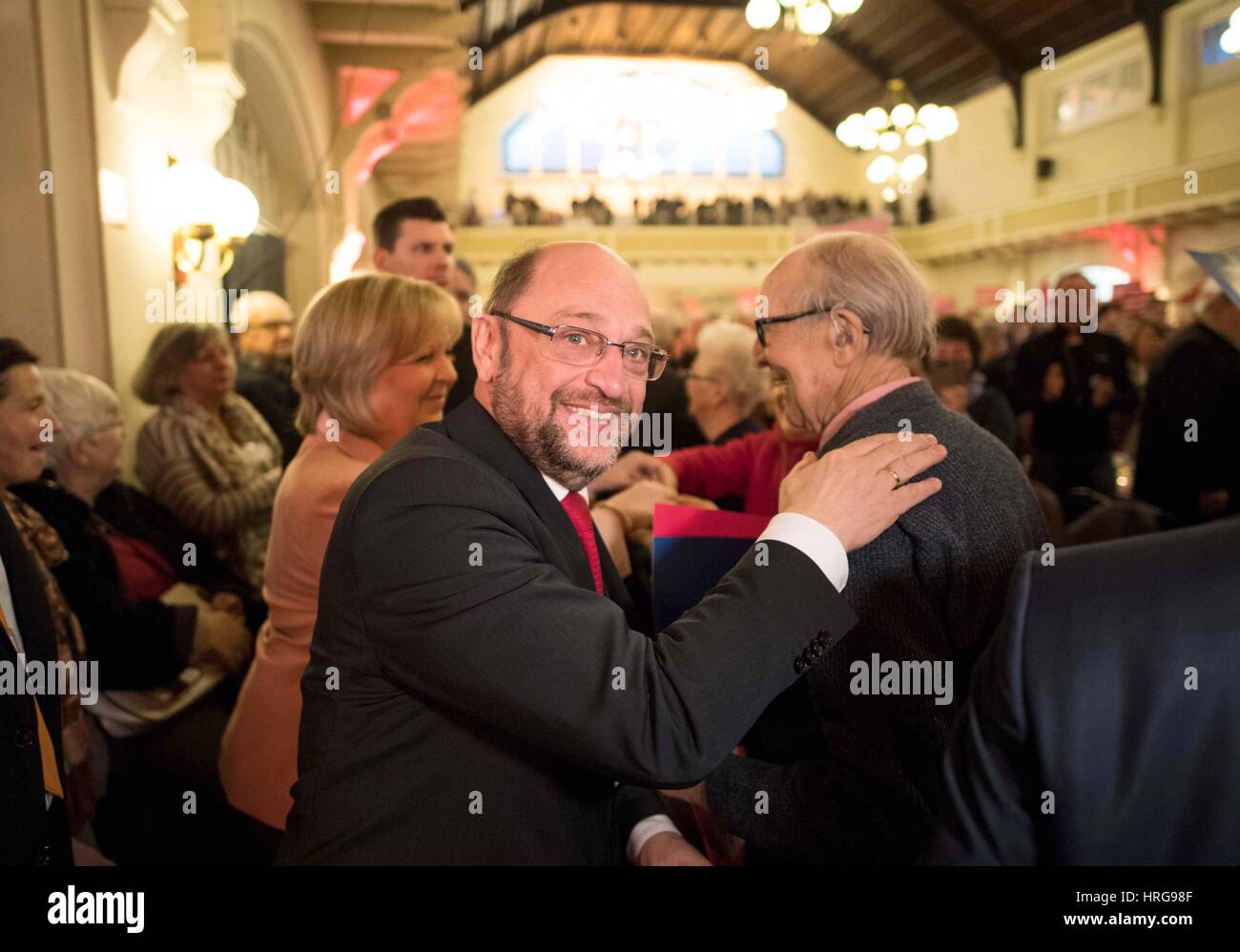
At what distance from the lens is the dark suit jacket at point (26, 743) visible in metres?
1.49

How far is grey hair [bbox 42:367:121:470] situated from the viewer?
2717 mm

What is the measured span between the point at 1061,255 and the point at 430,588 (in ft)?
55.7

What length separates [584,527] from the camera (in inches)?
57.1

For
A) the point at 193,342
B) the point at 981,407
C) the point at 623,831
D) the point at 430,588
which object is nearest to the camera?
the point at 430,588

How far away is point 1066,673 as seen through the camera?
696mm

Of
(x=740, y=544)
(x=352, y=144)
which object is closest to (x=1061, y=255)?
(x=352, y=144)

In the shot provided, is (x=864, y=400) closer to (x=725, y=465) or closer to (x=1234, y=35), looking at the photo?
(x=725, y=465)

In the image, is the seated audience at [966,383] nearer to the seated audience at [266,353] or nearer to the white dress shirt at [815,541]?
the white dress shirt at [815,541]

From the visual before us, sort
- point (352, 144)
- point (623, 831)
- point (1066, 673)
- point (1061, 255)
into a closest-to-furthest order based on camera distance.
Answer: point (1066, 673)
point (623, 831)
point (352, 144)
point (1061, 255)

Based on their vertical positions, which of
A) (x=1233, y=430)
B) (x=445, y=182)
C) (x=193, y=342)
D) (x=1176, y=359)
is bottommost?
(x=1233, y=430)

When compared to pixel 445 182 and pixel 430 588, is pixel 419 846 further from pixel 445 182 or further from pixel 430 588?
pixel 445 182

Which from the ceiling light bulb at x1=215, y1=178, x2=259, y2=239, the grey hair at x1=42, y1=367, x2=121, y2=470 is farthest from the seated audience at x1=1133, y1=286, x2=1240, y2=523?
the ceiling light bulb at x1=215, y1=178, x2=259, y2=239

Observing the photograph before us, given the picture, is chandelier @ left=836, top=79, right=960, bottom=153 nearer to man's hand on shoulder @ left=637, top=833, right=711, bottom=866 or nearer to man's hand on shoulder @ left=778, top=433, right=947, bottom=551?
man's hand on shoulder @ left=778, top=433, right=947, bottom=551

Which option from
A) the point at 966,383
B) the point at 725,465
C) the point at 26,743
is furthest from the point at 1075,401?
the point at 26,743
